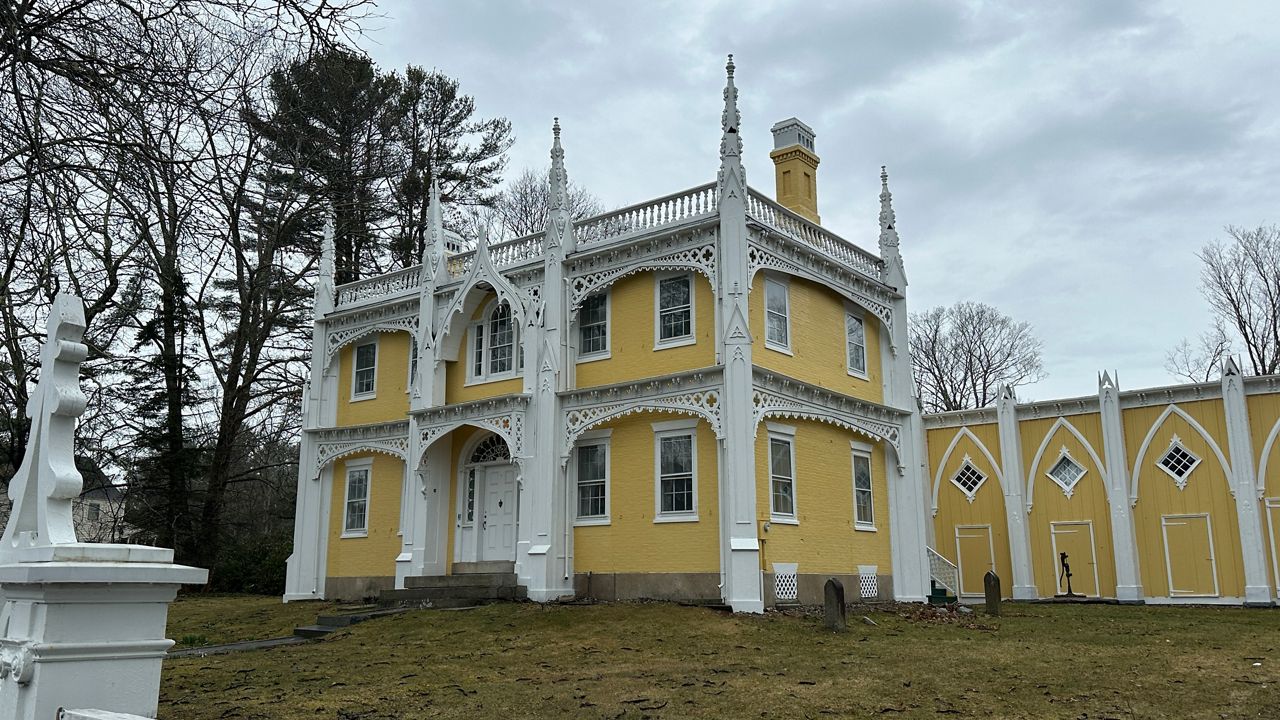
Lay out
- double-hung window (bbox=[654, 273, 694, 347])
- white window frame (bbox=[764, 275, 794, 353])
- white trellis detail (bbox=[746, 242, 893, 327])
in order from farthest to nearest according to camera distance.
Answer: white window frame (bbox=[764, 275, 794, 353]) → double-hung window (bbox=[654, 273, 694, 347]) → white trellis detail (bbox=[746, 242, 893, 327])

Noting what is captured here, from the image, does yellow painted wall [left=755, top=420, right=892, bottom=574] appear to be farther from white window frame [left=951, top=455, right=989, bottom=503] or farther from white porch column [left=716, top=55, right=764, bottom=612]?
white window frame [left=951, top=455, right=989, bottom=503]

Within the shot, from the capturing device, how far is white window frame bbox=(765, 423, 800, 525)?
19969 mm

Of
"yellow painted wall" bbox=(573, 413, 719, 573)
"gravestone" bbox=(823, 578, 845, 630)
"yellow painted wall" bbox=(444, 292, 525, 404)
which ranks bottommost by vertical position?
"gravestone" bbox=(823, 578, 845, 630)

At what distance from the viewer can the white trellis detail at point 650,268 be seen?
66.0 feet

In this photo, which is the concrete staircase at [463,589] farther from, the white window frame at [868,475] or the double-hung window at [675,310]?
the white window frame at [868,475]

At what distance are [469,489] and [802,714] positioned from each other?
15.6m

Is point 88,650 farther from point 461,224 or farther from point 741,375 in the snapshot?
point 461,224

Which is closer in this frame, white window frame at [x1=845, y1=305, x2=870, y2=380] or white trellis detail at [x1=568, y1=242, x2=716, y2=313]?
white trellis detail at [x1=568, y1=242, x2=716, y2=313]

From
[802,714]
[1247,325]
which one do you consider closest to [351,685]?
[802,714]

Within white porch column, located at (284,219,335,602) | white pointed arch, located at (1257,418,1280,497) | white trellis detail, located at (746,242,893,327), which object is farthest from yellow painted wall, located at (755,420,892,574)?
white porch column, located at (284,219,335,602)

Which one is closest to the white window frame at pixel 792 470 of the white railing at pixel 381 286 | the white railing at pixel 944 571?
the white railing at pixel 944 571

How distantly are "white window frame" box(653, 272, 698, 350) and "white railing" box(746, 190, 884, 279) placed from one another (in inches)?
78.4

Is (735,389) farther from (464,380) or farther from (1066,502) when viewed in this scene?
(1066,502)

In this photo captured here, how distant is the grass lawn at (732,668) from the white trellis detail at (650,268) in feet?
22.3
